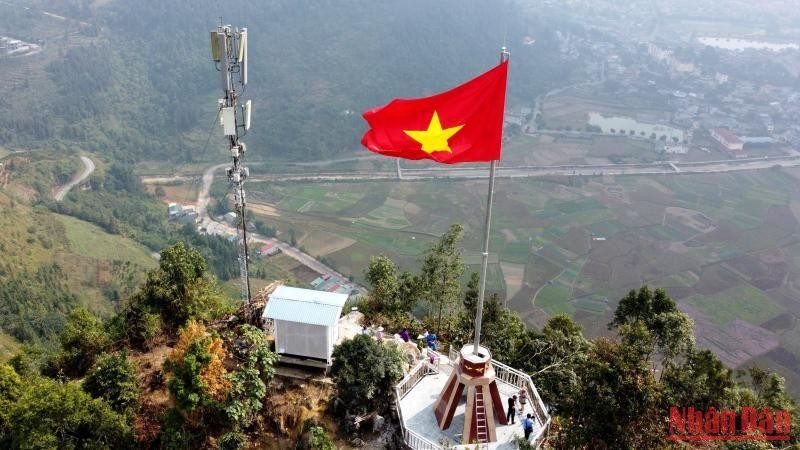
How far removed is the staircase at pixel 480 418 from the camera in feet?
45.7

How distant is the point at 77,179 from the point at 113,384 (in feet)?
334

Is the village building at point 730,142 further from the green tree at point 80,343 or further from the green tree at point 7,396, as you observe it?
the green tree at point 7,396

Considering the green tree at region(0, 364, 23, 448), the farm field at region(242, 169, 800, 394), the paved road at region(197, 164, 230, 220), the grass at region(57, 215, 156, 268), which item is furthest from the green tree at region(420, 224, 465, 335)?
the paved road at region(197, 164, 230, 220)

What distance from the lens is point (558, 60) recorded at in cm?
17550

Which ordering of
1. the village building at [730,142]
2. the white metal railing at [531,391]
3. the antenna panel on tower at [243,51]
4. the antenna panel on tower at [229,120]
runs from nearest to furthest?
the white metal railing at [531,391]
the antenna panel on tower at [229,120]
the antenna panel on tower at [243,51]
the village building at [730,142]

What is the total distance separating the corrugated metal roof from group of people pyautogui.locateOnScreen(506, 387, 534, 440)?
5.39 meters

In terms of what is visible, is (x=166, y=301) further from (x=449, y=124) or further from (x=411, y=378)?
(x=449, y=124)

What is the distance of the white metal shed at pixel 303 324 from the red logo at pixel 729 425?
370 inches

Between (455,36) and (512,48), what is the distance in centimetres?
1719

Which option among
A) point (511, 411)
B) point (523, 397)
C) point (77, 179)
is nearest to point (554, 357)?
point (523, 397)

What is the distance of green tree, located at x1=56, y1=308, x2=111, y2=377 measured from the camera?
18078 millimetres

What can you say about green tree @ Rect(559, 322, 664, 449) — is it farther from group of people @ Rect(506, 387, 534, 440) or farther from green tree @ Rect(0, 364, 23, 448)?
green tree @ Rect(0, 364, 23, 448)

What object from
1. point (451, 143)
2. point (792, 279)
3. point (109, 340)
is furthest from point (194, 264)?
point (792, 279)

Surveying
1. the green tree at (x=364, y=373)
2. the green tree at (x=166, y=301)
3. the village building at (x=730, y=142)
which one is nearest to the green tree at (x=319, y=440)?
the green tree at (x=364, y=373)
